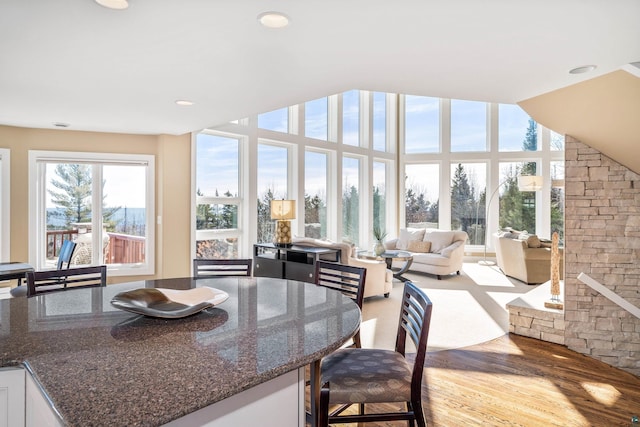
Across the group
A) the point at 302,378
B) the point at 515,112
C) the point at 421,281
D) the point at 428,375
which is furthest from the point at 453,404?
the point at 515,112

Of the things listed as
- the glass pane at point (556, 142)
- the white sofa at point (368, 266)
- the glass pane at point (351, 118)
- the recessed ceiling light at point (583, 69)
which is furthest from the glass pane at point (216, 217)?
the glass pane at point (556, 142)

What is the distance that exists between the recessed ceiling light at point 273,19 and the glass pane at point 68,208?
13.6 feet

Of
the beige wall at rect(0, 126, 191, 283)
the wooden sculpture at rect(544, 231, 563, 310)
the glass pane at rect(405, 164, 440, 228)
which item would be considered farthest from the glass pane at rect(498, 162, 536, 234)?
the beige wall at rect(0, 126, 191, 283)

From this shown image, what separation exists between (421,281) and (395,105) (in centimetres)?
480

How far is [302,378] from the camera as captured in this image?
3.95ft

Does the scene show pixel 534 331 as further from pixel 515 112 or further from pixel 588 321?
pixel 515 112

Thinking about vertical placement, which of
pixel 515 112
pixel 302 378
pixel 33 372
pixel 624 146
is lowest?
pixel 302 378

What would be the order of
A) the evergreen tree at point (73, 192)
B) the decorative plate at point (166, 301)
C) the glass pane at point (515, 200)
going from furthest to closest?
the glass pane at point (515, 200)
the evergreen tree at point (73, 192)
the decorative plate at point (166, 301)

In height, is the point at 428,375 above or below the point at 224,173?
below

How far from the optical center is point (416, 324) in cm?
169

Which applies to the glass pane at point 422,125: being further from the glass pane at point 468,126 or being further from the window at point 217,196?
the window at point 217,196

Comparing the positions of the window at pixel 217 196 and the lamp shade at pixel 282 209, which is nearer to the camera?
the lamp shade at pixel 282 209

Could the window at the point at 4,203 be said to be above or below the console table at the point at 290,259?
above

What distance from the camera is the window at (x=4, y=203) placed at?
4.52 metres
